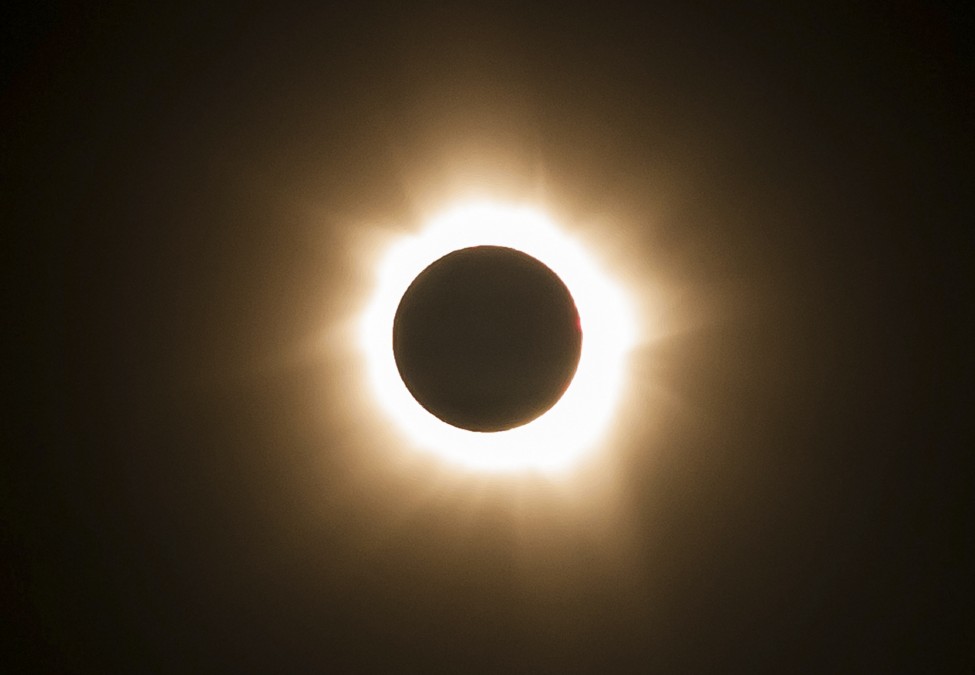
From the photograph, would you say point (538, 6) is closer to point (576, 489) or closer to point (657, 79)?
point (657, 79)

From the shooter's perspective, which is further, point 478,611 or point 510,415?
point 478,611

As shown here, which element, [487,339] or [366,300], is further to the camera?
[366,300]

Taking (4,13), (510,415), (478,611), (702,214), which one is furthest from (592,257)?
(4,13)

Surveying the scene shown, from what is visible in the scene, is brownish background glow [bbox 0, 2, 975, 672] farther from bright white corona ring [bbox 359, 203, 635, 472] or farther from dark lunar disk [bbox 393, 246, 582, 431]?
dark lunar disk [bbox 393, 246, 582, 431]

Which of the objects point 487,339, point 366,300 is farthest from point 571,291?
point 366,300

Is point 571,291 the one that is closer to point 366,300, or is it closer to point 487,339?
point 487,339

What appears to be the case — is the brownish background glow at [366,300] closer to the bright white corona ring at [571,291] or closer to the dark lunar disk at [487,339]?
the bright white corona ring at [571,291]
